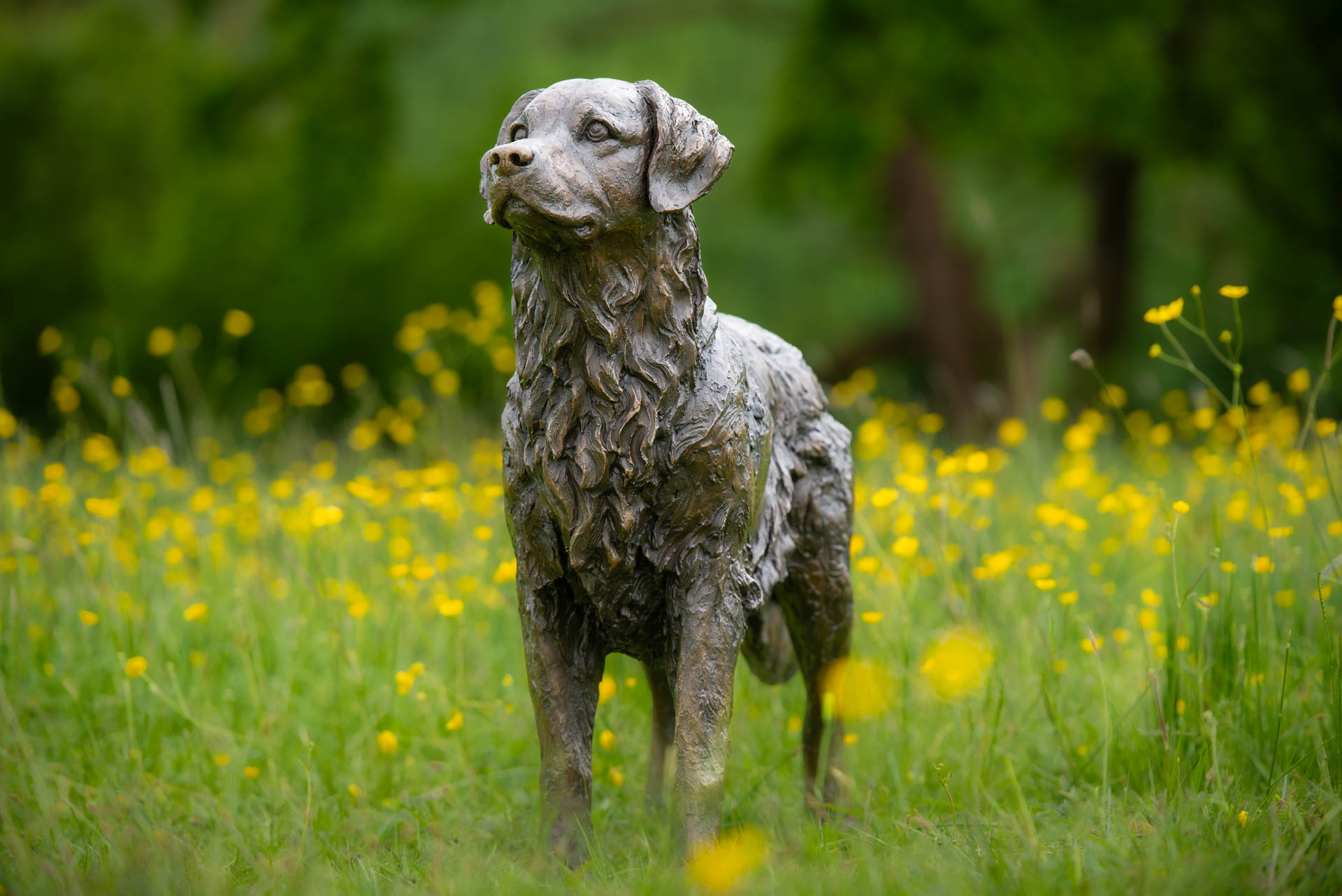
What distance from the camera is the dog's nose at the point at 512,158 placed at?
7.88 feet

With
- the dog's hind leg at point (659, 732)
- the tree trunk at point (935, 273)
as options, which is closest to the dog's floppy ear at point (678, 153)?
the dog's hind leg at point (659, 732)

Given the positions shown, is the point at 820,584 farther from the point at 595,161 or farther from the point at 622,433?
the point at 595,161

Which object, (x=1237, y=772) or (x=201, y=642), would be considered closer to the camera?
(x=1237, y=772)

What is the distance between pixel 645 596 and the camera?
2844 mm

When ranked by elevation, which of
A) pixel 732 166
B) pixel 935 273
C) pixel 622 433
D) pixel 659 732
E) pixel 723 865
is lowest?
pixel 659 732

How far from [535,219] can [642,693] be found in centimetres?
201

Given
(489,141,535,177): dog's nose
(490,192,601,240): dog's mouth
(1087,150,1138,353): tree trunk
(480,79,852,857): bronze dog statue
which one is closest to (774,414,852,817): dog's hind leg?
(480,79,852,857): bronze dog statue

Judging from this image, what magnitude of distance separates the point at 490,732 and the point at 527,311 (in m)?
1.87

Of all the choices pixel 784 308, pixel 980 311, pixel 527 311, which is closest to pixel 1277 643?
pixel 527 311

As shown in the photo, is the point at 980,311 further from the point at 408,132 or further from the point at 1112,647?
the point at 1112,647

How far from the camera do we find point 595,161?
2.51 meters

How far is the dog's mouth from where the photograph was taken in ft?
7.98

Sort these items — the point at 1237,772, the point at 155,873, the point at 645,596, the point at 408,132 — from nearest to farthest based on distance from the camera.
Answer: the point at 155,873
the point at 645,596
the point at 1237,772
the point at 408,132

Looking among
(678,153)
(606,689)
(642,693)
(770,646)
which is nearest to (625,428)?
(678,153)
